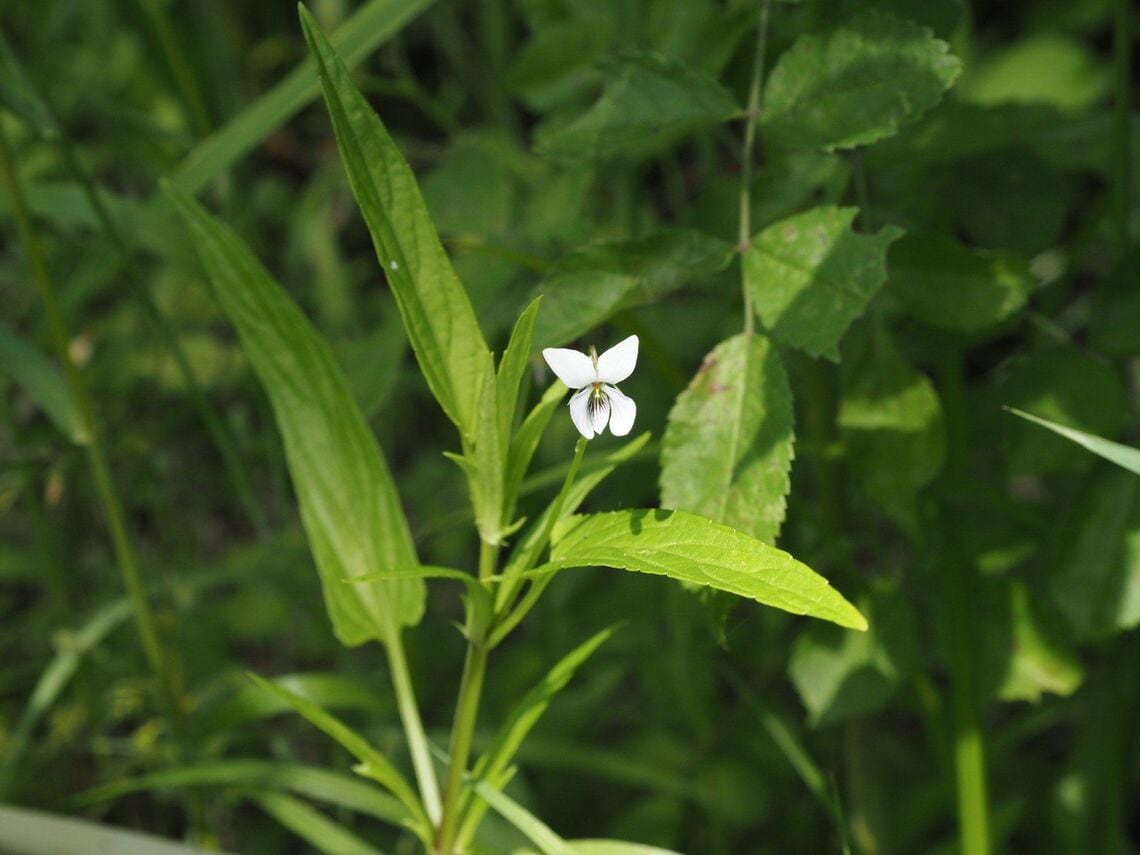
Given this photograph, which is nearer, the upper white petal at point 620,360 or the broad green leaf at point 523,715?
the upper white petal at point 620,360

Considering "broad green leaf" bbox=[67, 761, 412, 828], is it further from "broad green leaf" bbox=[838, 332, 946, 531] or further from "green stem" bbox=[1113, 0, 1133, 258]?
"green stem" bbox=[1113, 0, 1133, 258]

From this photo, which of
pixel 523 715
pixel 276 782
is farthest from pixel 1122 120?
pixel 276 782

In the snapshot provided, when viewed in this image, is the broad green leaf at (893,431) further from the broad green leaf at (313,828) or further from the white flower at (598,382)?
the broad green leaf at (313,828)

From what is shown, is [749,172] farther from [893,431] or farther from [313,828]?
[313,828]

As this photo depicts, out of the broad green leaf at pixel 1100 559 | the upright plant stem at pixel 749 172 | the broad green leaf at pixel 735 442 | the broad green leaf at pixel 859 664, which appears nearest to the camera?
the broad green leaf at pixel 735 442

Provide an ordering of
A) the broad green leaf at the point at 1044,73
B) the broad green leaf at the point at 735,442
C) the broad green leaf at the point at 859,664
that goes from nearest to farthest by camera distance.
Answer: the broad green leaf at the point at 735,442 → the broad green leaf at the point at 859,664 → the broad green leaf at the point at 1044,73

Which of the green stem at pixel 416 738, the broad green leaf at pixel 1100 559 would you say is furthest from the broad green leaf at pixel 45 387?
the broad green leaf at pixel 1100 559

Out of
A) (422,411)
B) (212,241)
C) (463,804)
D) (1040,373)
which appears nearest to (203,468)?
(422,411)
